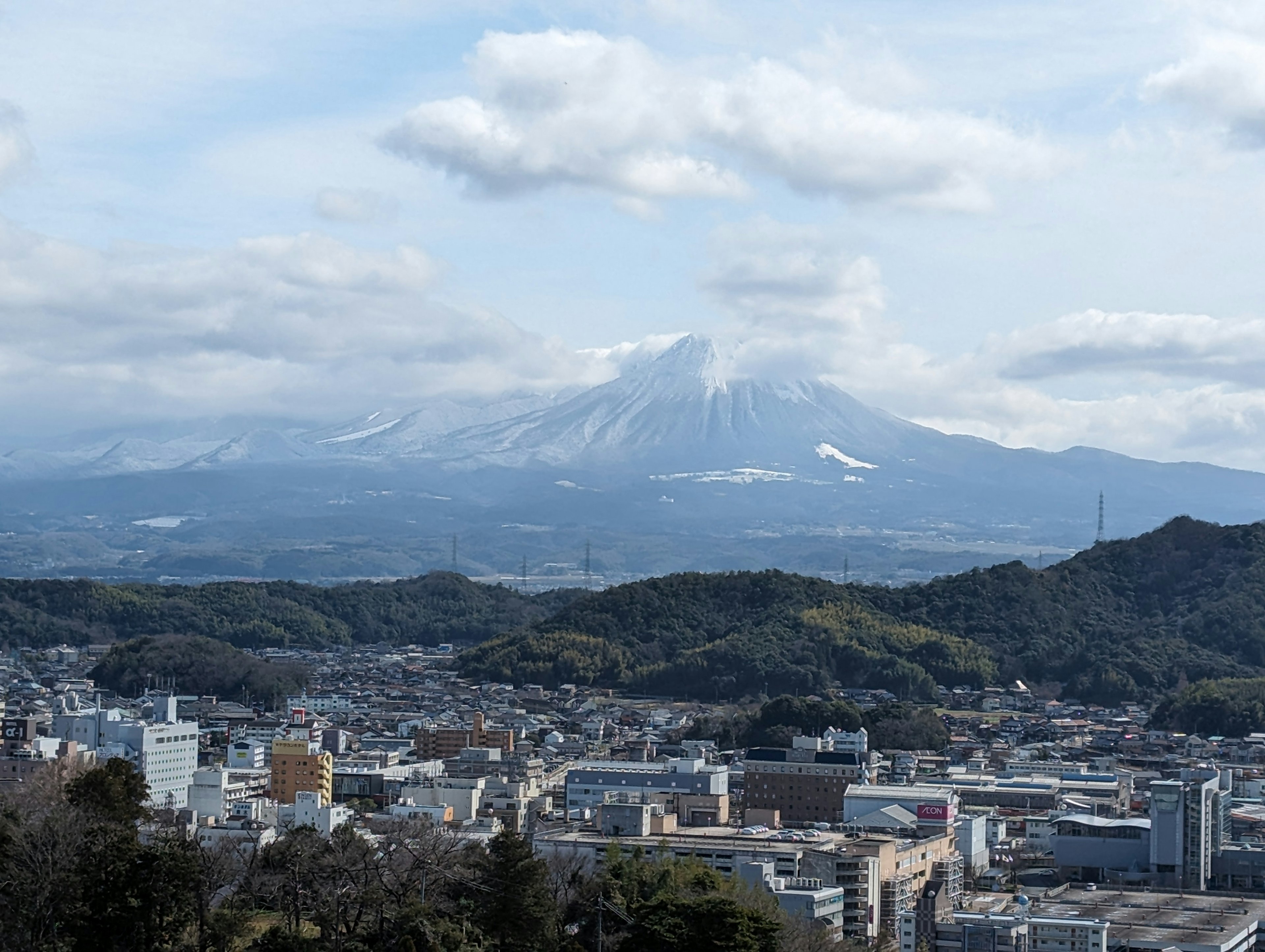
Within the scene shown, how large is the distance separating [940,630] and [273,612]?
24258 mm

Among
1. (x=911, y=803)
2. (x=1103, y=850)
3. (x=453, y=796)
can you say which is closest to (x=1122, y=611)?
(x=911, y=803)

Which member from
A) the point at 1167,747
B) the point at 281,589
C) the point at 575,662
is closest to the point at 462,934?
the point at 1167,747

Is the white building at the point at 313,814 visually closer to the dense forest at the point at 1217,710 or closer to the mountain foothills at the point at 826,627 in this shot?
the dense forest at the point at 1217,710

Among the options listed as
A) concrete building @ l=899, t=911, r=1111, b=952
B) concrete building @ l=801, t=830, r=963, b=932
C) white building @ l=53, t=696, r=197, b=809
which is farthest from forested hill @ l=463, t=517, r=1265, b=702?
concrete building @ l=899, t=911, r=1111, b=952

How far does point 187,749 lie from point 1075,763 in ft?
61.3

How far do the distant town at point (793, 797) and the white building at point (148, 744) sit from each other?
0.07 meters

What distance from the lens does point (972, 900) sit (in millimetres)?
28859

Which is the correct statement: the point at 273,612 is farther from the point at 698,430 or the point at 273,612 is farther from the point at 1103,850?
the point at 698,430

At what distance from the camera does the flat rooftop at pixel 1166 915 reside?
87.0 ft

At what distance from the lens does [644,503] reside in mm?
163875

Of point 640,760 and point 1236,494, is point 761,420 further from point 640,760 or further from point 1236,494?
point 640,760

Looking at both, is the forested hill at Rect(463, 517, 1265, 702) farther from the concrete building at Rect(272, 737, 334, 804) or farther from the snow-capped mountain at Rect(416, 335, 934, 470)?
the snow-capped mountain at Rect(416, 335, 934, 470)

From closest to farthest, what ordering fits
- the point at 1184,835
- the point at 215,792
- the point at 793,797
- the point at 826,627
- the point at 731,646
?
the point at 1184,835, the point at 215,792, the point at 793,797, the point at 731,646, the point at 826,627

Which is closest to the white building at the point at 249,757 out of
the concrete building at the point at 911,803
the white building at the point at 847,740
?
the concrete building at the point at 911,803
